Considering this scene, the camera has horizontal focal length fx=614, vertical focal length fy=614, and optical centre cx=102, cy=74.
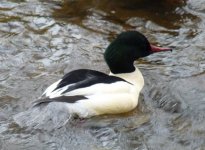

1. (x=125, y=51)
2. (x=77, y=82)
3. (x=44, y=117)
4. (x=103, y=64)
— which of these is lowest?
(x=103, y=64)

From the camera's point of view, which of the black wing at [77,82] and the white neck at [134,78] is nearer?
the black wing at [77,82]

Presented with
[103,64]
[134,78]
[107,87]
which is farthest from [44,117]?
[103,64]

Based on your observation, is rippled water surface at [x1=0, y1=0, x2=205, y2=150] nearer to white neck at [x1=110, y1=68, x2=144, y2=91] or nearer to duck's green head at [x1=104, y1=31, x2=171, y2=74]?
white neck at [x1=110, y1=68, x2=144, y2=91]

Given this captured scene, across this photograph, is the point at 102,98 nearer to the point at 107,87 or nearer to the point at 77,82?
the point at 107,87

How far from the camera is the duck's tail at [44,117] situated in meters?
6.79

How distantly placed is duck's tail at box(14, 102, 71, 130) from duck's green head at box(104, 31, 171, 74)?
1.02 meters

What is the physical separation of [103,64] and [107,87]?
1.46m

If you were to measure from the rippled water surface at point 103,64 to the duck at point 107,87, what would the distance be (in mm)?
166

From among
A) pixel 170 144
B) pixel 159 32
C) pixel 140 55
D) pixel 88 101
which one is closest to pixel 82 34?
pixel 159 32

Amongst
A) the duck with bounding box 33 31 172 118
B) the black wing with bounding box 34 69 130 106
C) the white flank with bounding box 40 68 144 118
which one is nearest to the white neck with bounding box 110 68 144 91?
the duck with bounding box 33 31 172 118

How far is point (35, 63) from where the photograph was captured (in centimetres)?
858

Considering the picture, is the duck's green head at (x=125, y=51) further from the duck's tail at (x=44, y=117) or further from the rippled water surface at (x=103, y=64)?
the duck's tail at (x=44, y=117)

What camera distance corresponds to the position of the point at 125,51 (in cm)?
763

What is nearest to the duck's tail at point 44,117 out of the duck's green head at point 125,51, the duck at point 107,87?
the duck at point 107,87
